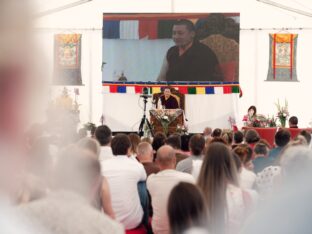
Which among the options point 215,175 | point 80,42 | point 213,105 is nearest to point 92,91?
point 80,42

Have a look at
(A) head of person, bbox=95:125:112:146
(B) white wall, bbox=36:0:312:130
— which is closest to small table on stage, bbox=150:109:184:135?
(B) white wall, bbox=36:0:312:130

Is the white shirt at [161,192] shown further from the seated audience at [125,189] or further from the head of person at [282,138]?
the head of person at [282,138]

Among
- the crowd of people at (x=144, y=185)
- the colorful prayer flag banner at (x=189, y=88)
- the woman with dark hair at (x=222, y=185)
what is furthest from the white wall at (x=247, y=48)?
the woman with dark hair at (x=222, y=185)

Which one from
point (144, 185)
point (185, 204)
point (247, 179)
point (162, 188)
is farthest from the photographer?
point (144, 185)

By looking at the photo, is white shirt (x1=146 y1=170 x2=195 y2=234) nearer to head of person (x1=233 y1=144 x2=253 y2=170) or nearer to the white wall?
head of person (x1=233 y1=144 x2=253 y2=170)

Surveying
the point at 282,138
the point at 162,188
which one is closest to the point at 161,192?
the point at 162,188

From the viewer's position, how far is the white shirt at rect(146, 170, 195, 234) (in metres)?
4.07

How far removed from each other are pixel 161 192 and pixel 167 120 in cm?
897

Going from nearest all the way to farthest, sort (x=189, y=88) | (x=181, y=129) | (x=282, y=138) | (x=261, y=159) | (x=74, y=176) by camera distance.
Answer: (x=74, y=176) → (x=261, y=159) → (x=282, y=138) → (x=181, y=129) → (x=189, y=88)

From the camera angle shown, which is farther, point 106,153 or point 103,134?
point 103,134

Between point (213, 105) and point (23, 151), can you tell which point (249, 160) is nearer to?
point (23, 151)

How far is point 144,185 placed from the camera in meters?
4.72

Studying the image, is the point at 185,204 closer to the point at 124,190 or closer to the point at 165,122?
the point at 124,190

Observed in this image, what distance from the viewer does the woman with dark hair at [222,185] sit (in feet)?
10.1
